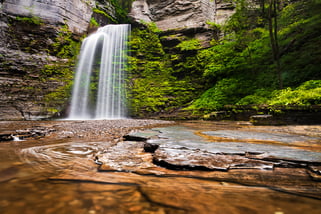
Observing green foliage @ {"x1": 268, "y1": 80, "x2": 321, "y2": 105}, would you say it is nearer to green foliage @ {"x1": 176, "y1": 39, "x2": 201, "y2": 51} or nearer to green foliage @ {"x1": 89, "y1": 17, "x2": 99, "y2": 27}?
green foliage @ {"x1": 176, "y1": 39, "x2": 201, "y2": 51}

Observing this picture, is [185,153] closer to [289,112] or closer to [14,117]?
[289,112]

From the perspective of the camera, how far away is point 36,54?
12.3 m

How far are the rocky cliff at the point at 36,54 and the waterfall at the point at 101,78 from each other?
88 cm

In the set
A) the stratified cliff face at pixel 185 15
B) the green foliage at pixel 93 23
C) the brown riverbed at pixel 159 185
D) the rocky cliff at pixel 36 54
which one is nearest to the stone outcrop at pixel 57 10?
the rocky cliff at pixel 36 54

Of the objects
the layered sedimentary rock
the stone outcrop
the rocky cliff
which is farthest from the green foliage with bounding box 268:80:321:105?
the stone outcrop

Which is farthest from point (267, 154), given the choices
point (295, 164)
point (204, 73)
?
point (204, 73)

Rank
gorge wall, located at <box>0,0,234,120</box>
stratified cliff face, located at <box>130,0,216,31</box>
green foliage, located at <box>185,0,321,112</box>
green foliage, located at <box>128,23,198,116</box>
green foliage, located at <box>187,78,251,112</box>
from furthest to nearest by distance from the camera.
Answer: stratified cliff face, located at <box>130,0,216,31</box> → green foliage, located at <box>128,23,198,116</box> → gorge wall, located at <box>0,0,234,120</box> → green foliage, located at <box>187,78,251,112</box> → green foliage, located at <box>185,0,321,112</box>

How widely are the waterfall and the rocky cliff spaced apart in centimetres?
88

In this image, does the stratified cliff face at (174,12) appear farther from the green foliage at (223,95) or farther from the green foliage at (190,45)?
the green foliage at (223,95)

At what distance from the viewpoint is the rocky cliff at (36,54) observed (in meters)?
10.7

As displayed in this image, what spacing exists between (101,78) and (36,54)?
4.95 metres

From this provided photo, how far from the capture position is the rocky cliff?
10.7m

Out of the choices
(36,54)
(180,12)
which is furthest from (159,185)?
(180,12)

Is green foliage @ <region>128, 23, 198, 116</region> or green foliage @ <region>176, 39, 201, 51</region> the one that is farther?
green foliage @ <region>176, 39, 201, 51</region>
